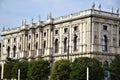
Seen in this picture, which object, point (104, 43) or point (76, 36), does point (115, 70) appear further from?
point (76, 36)

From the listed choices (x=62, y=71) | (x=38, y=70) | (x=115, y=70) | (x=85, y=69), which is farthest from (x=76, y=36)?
(x=85, y=69)

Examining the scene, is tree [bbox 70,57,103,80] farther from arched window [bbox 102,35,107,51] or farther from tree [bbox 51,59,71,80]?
arched window [bbox 102,35,107,51]

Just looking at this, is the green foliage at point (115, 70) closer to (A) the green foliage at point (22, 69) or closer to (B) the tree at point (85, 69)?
(B) the tree at point (85, 69)

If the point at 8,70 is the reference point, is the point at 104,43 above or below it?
above

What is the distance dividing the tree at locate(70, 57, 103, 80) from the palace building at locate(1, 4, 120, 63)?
30.1ft

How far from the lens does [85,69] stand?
6141 cm

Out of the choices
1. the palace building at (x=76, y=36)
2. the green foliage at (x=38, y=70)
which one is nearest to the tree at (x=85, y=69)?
the palace building at (x=76, y=36)

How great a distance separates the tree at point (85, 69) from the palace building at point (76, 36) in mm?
9172

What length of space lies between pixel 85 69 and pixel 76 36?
1910 cm

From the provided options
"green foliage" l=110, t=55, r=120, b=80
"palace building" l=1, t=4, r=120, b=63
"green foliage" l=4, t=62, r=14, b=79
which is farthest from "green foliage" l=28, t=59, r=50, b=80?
"green foliage" l=4, t=62, r=14, b=79

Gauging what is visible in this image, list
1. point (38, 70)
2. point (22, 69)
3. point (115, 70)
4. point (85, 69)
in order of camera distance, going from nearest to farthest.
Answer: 1. point (85, 69)
2. point (115, 70)
3. point (38, 70)
4. point (22, 69)

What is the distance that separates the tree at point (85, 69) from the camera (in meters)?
61.0

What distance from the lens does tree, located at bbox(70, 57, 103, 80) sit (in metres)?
61.0

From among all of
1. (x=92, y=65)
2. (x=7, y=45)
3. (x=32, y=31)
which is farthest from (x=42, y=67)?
(x=7, y=45)
